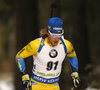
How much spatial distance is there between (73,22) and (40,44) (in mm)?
5111

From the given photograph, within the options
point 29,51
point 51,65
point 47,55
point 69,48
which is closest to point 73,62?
point 69,48

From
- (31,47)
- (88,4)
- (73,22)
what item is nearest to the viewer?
(31,47)

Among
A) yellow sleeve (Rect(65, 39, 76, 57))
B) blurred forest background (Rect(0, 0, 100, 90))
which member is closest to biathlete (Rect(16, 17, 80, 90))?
yellow sleeve (Rect(65, 39, 76, 57))

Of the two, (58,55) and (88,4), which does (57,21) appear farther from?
Result: (88,4)

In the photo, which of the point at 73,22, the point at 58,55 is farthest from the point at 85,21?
the point at 58,55

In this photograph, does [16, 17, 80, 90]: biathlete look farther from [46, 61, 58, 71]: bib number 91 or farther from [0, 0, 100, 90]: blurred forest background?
[0, 0, 100, 90]: blurred forest background

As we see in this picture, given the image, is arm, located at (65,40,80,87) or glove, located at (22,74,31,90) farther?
arm, located at (65,40,80,87)

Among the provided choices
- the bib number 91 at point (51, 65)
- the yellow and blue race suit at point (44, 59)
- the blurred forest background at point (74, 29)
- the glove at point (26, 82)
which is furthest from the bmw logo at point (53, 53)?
the blurred forest background at point (74, 29)

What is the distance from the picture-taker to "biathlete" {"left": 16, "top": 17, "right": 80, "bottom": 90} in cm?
485

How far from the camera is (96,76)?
9.11 m

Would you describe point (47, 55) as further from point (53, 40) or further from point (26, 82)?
point (26, 82)

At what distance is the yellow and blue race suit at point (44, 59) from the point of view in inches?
193

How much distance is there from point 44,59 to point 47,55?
0.09 m

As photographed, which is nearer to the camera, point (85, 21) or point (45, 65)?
point (45, 65)
